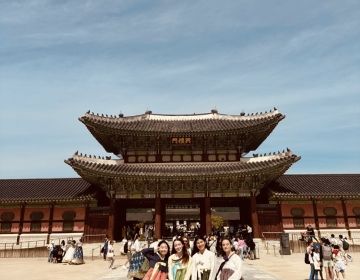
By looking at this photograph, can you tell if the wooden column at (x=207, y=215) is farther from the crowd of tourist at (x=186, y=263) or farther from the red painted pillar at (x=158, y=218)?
the crowd of tourist at (x=186, y=263)

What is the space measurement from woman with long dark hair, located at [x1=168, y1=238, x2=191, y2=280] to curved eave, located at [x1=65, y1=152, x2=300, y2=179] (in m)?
19.4

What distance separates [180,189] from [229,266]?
21447mm

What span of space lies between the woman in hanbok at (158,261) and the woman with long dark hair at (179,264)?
13cm

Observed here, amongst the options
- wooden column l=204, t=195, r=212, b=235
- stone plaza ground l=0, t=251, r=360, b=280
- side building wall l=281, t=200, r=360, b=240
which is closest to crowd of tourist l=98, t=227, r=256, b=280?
stone plaza ground l=0, t=251, r=360, b=280

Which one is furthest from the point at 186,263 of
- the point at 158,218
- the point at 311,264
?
the point at 158,218

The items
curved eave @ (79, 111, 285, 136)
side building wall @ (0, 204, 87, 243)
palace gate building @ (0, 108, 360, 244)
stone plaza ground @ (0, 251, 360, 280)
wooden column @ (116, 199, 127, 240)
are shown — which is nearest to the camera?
stone plaza ground @ (0, 251, 360, 280)

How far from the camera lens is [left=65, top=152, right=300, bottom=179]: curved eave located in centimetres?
2530

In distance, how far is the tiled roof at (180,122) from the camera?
28.2 m

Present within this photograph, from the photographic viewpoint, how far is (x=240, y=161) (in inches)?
1133

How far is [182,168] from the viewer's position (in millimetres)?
27688

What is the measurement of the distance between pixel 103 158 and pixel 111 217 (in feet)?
17.6

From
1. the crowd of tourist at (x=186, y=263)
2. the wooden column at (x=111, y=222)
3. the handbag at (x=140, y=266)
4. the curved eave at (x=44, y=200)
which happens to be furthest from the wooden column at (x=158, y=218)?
the crowd of tourist at (x=186, y=263)

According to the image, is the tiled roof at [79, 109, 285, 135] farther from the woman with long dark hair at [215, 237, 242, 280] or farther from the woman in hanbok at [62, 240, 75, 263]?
the woman with long dark hair at [215, 237, 242, 280]

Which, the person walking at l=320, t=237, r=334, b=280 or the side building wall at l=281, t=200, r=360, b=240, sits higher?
the side building wall at l=281, t=200, r=360, b=240
